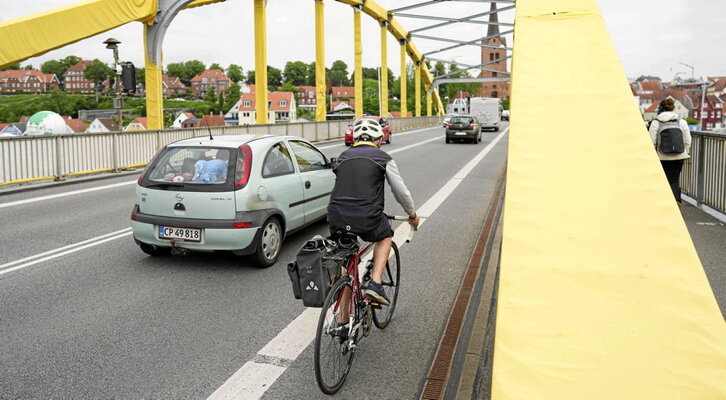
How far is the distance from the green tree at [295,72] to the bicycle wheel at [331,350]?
568 ft

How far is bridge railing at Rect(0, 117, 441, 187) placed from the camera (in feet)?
44.8

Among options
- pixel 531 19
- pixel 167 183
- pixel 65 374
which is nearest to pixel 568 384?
pixel 65 374

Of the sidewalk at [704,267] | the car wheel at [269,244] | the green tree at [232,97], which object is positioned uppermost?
the green tree at [232,97]

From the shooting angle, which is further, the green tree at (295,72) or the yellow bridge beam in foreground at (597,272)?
the green tree at (295,72)

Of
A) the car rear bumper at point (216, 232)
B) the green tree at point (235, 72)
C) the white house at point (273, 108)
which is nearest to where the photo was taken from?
the car rear bumper at point (216, 232)

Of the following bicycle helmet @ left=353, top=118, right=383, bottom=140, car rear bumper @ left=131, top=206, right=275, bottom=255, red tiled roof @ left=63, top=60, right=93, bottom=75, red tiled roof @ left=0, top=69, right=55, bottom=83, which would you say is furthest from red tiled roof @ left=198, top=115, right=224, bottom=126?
red tiled roof @ left=63, top=60, right=93, bottom=75

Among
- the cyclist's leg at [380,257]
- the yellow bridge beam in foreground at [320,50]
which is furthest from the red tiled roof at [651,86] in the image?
the cyclist's leg at [380,257]

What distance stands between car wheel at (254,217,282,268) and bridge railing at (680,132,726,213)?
6430 mm

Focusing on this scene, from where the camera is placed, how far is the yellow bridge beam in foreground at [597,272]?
241 cm

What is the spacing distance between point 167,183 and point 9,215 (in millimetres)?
5008

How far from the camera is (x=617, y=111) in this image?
409 cm

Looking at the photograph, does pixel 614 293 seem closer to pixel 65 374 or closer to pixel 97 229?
pixel 65 374

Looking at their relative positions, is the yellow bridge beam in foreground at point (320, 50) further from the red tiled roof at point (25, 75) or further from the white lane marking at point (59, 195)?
the red tiled roof at point (25, 75)

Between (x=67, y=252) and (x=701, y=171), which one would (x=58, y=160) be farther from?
(x=701, y=171)
